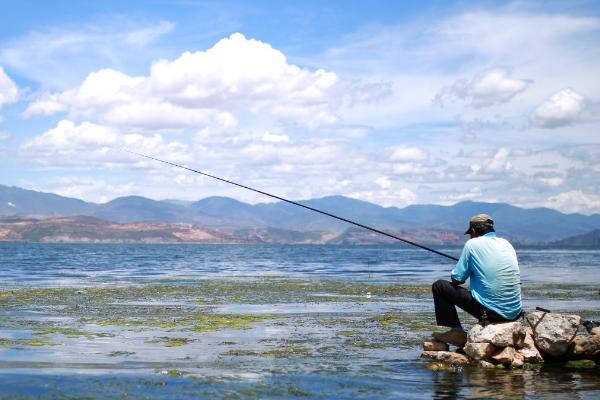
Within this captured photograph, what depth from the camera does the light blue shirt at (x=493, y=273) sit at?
43.5ft

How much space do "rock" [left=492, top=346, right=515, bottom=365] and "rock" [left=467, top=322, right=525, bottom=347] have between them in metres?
0.12

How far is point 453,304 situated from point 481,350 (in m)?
1.17

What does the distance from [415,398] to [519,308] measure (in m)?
4.08

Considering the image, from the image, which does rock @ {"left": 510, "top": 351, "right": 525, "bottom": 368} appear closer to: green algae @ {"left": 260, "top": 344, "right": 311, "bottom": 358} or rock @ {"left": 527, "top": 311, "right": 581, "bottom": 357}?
rock @ {"left": 527, "top": 311, "right": 581, "bottom": 357}

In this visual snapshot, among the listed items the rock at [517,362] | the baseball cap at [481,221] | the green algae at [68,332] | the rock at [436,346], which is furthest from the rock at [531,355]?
the green algae at [68,332]

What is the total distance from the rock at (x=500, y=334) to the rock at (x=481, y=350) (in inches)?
→ 2.7

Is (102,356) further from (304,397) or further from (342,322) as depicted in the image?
(342,322)

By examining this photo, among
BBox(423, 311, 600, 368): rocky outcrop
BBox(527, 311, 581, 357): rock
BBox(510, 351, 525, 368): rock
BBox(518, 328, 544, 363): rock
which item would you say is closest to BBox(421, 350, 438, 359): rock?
BBox(423, 311, 600, 368): rocky outcrop

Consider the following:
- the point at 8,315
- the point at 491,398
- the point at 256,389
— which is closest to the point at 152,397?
the point at 256,389

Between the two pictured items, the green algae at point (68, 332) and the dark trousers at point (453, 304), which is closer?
the dark trousers at point (453, 304)

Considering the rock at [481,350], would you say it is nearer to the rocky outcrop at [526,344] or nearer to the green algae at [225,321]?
the rocky outcrop at [526,344]

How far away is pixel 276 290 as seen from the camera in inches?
1350

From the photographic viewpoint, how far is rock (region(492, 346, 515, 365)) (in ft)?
42.1

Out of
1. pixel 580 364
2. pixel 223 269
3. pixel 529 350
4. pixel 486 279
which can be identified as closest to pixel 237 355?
pixel 486 279
